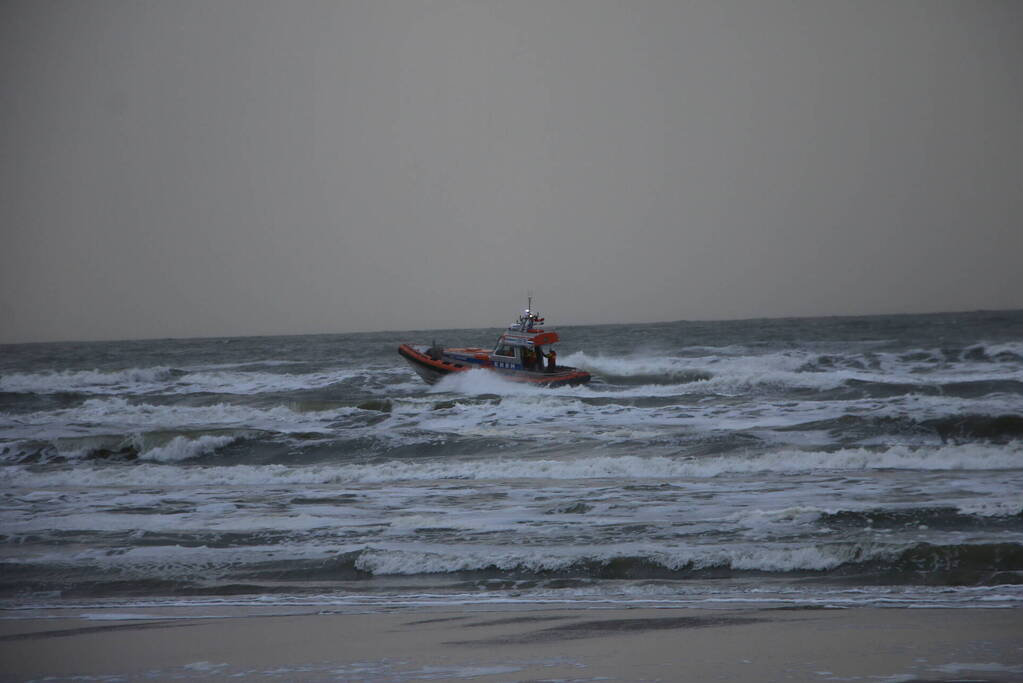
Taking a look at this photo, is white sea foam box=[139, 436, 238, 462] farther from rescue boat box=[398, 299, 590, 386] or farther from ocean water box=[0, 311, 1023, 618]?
rescue boat box=[398, 299, 590, 386]

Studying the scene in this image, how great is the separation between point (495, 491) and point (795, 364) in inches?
1110

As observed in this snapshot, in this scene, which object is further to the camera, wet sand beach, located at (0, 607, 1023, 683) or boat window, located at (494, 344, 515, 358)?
boat window, located at (494, 344, 515, 358)

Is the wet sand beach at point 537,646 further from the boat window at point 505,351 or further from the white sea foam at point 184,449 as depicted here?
the boat window at point 505,351

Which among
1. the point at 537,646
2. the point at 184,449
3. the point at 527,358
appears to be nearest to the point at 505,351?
the point at 527,358

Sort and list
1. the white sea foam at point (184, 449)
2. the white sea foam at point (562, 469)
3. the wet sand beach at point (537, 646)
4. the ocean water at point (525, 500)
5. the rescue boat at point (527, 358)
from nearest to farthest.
Answer: the wet sand beach at point (537, 646) → the ocean water at point (525, 500) → the white sea foam at point (562, 469) → the white sea foam at point (184, 449) → the rescue boat at point (527, 358)

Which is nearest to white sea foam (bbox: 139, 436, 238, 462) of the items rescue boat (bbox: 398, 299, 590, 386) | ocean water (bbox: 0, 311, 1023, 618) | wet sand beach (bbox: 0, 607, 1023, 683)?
ocean water (bbox: 0, 311, 1023, 618)

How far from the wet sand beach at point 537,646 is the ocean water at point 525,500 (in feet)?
1.52

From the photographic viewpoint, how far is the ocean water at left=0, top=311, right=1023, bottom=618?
627 centimetres

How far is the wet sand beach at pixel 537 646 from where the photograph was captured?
4.02m

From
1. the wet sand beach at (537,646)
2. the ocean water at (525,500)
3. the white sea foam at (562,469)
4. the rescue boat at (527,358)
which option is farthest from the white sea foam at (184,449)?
the wet sand beach at (537,646)

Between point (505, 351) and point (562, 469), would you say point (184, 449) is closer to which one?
point (562, 469)

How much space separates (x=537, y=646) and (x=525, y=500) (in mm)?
5073

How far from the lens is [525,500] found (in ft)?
31.4

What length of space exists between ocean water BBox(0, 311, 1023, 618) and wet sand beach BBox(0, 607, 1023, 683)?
0.46m
